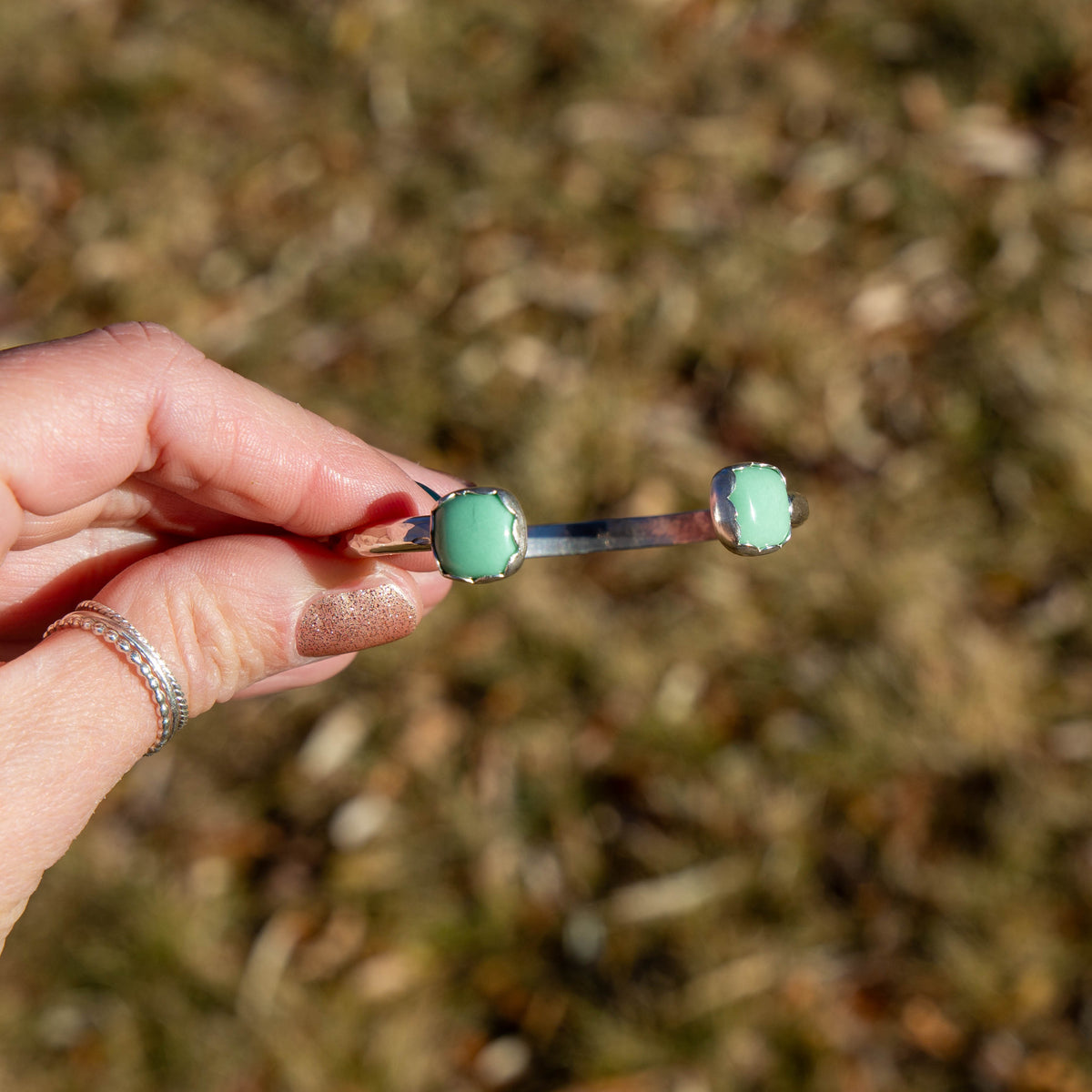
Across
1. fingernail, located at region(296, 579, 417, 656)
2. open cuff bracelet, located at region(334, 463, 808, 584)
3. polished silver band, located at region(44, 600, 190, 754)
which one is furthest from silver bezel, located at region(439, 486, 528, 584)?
polished silver band, located at region(44, 600, 190, 754)

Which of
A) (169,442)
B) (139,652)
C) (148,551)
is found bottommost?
(148,551)

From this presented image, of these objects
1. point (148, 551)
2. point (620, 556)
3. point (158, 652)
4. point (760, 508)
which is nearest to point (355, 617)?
point (158, 652)

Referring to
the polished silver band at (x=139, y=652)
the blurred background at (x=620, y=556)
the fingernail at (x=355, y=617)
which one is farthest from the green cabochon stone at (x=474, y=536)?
the blurred background at (x=620, y=556)

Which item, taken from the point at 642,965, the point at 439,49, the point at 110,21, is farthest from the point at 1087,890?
the point at 110,21

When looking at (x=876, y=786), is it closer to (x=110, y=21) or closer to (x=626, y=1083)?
(x=626, y=1083)

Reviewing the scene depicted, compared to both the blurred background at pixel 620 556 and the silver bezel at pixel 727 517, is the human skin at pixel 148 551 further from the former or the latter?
the blurred background at pixel 620 556

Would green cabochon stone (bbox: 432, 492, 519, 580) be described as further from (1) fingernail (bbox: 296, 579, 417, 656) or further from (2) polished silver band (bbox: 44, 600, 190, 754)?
(2) polished silver band (bbox: 44, 600, 190, 754)

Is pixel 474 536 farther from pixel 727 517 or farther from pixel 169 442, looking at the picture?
pixel 169 442
